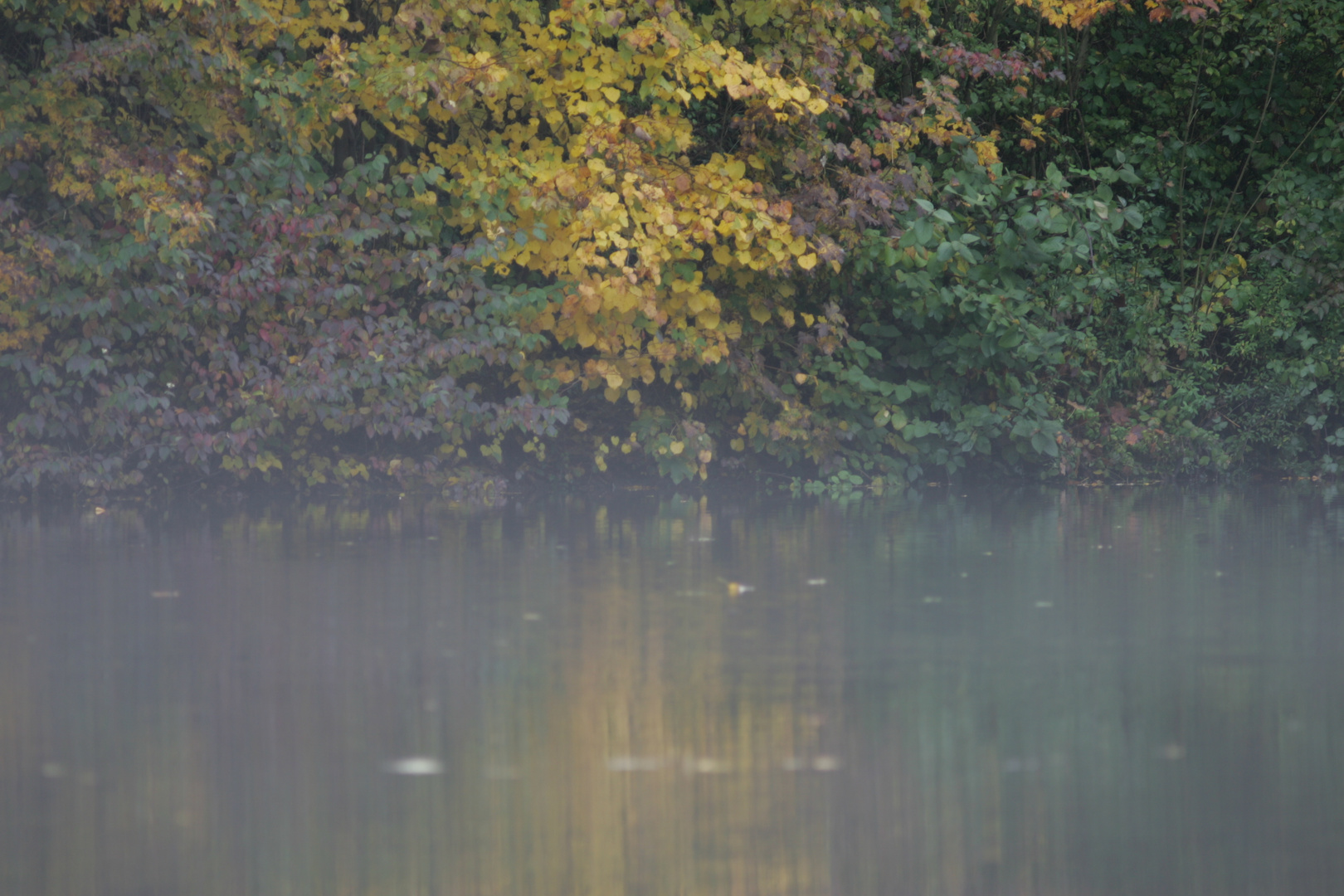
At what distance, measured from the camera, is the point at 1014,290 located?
1337 cm

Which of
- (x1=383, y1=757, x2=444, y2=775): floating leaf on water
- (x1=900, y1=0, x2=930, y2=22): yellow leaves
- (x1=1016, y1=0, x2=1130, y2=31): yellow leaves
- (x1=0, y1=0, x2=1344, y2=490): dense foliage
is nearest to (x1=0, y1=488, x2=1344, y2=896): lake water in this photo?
(x1=383, y1=757, x2=444, y2=775): floating leaf on water

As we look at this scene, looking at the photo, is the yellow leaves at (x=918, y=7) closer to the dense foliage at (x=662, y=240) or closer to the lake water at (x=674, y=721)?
the dense foliage at (x=662, y=240)

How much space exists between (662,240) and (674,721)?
23.1ft

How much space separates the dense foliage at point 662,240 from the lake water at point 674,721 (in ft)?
10.4

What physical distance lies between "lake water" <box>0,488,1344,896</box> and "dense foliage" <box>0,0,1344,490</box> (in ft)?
10.4

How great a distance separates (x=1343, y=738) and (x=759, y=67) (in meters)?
7.95

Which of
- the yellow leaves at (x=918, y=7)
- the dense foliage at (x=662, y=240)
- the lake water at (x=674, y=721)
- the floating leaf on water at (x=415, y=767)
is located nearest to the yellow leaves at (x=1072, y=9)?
the dense foliage at (x=662, y=240)

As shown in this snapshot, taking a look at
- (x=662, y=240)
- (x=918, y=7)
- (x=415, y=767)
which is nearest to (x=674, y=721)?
(x=415, y=767)

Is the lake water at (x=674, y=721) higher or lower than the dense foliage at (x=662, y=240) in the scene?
lower

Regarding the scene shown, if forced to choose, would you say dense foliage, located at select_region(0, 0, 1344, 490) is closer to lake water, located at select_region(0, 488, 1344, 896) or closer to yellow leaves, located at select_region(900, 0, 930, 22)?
yellow leaves, located at select_region(900, 0, 930, 22)

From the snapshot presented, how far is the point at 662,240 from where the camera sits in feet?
40.1

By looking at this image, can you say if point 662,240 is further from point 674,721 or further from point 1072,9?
point 674,721

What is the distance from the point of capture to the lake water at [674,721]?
4.21m

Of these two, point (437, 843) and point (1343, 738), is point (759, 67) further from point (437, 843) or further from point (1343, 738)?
point (437, 843)
